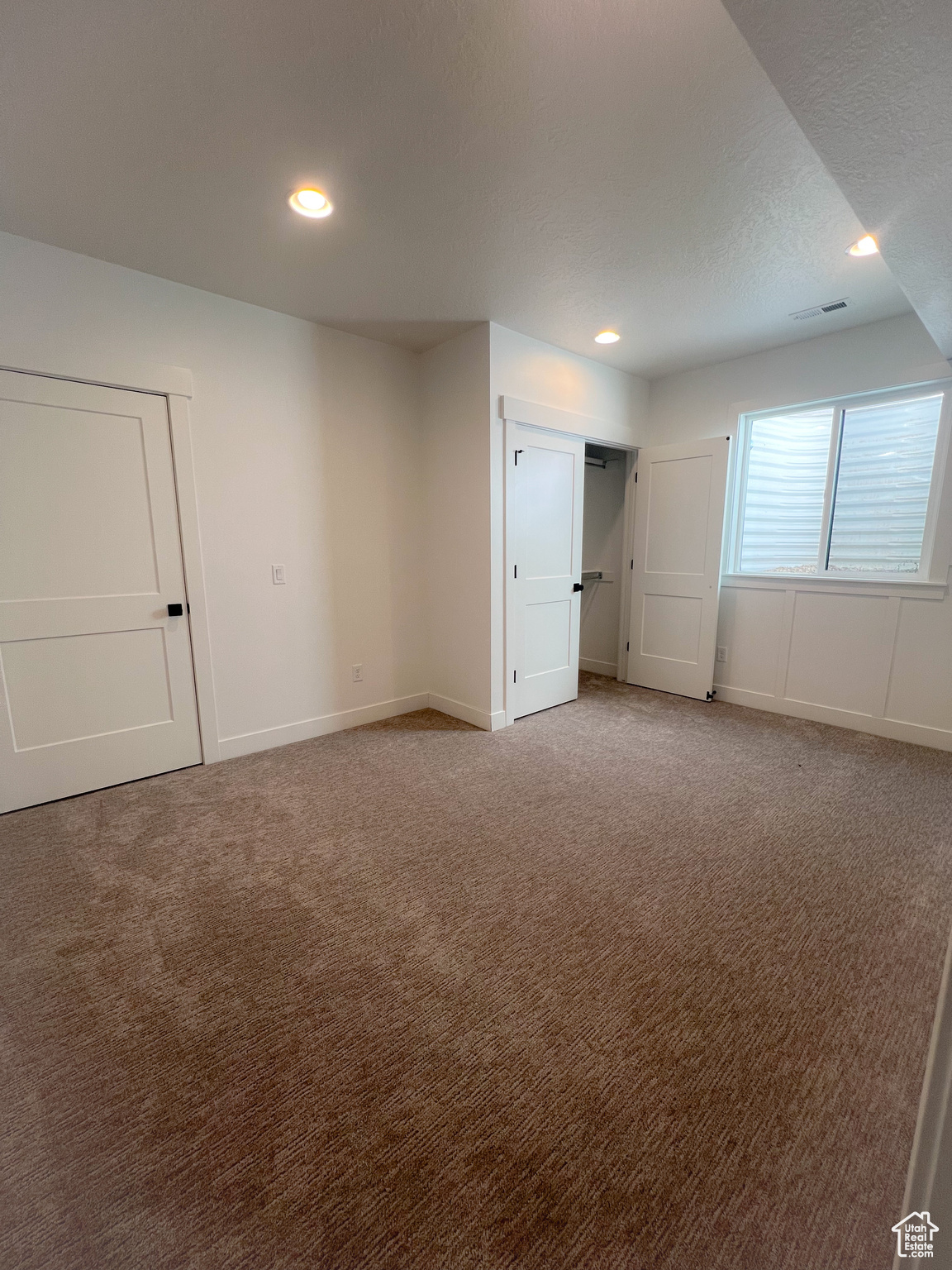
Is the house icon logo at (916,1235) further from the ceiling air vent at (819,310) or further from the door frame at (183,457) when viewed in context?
the ceiling air vent at (819,310)

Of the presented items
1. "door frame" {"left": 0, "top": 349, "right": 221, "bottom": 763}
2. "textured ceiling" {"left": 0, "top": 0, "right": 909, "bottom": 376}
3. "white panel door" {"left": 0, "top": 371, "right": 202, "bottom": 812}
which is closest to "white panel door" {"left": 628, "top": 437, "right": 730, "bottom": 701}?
"textured ceiling" {"left": 0, "top": 0, "right": 909, "bottom": 376}

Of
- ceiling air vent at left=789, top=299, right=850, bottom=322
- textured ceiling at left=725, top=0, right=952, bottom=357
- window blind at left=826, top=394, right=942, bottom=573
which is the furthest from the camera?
window blind at left=826, top=394, right=942, bottom=573

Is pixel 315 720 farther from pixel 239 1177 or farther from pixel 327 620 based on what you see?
pixel 239 1177

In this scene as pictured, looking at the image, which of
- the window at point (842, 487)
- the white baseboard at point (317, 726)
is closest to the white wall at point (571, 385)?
the window at point (842, 487)

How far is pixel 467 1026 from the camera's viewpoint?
56.0 inches

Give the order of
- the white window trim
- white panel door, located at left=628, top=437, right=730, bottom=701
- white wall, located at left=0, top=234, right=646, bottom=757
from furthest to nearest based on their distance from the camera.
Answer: white panel door, located at left=628, top=437, right=730, bottom=701
the white window trim
white wall, located at left=0, top=234, right=646, bottom=757

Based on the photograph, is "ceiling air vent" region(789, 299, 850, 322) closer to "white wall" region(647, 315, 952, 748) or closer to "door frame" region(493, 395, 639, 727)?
"white wall" region(647, 315, 952, 748)

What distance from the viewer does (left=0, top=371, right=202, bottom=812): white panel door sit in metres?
2.45

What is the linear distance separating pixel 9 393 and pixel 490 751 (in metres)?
3.09

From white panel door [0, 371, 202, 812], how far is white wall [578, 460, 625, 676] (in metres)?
3.51

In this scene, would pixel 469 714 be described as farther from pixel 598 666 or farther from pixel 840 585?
pixel 840 585

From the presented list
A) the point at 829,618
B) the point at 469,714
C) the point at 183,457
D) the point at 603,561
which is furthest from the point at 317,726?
the point at 829,618

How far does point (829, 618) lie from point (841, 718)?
728mm

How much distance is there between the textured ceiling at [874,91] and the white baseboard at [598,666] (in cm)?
386
